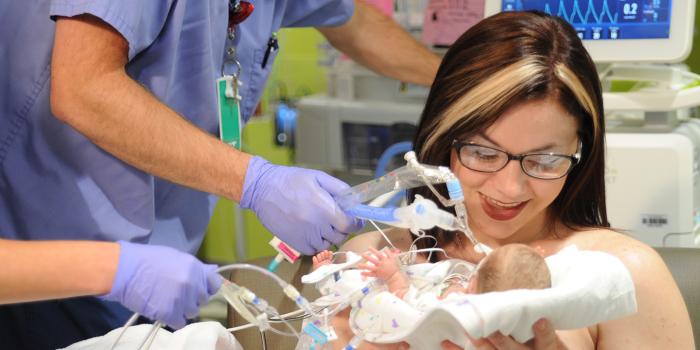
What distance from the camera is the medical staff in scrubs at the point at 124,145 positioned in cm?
175

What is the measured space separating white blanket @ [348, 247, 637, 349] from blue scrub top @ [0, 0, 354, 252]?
678 mm

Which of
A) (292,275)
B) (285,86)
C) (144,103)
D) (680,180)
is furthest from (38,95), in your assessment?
(285,86)

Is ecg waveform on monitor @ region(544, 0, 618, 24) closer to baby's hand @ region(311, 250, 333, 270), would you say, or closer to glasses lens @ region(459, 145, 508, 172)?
glasses lens @ region(459, 145, 508, 172)

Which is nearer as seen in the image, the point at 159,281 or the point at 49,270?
the point at 49,270

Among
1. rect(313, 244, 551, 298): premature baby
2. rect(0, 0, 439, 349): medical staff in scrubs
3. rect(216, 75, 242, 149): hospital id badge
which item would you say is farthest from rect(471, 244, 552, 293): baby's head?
rect(216, 75, 242, 149): hospital id badge

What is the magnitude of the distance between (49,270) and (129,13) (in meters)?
0.58

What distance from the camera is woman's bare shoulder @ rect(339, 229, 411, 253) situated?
2.08m

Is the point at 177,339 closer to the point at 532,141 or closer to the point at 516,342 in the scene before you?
the point at 516,342

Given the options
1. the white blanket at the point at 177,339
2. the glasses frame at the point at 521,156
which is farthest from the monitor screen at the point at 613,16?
the white blanket at the point at 177,339

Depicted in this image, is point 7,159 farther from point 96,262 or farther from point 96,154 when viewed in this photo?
point 96,262

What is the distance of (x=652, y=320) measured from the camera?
1.72 metres

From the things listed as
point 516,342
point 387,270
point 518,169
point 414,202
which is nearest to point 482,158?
point 518,169

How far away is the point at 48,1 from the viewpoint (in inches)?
72.9

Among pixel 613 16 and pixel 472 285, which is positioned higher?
pixel 613 16
